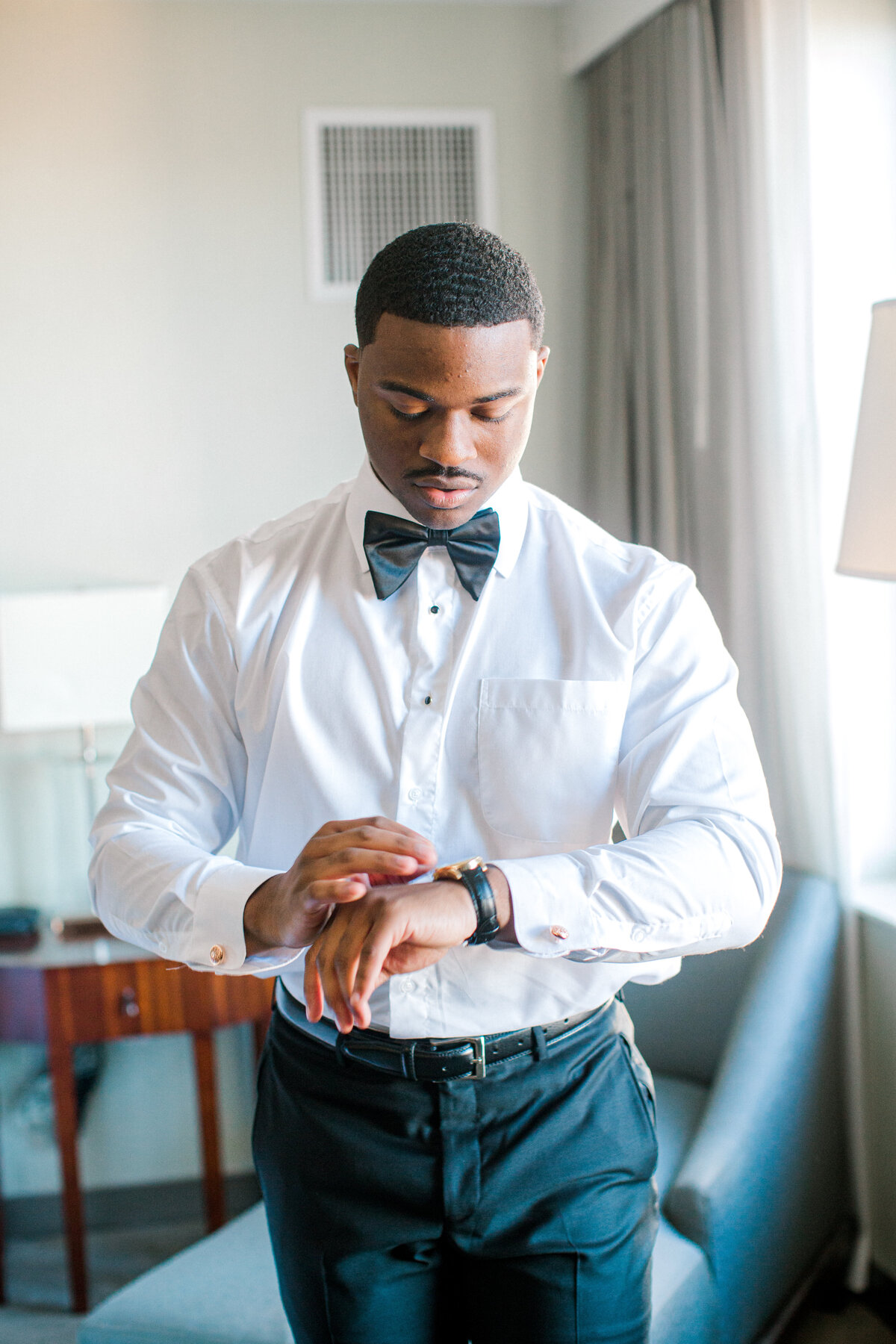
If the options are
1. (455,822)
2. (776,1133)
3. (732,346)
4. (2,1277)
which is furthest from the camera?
(2,1277)

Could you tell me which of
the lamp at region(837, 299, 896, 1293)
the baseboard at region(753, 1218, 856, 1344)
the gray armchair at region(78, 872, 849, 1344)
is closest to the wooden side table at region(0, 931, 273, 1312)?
the gray armchair at region(78, 872, 849, 1344)

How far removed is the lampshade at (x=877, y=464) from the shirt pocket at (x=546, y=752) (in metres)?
0.63

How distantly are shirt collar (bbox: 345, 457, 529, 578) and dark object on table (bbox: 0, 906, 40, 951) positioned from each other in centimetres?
180

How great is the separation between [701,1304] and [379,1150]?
1020mm

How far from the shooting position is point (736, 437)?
2.34 meters

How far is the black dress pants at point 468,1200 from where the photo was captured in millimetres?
1043

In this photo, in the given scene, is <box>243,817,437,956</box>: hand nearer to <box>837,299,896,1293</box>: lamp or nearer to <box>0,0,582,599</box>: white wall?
<box>837,299,896,1293</box>: lamp

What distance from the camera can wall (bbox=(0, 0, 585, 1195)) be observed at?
2.71 metres

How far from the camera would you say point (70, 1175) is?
250 cm

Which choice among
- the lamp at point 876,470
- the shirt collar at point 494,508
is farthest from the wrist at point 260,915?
the lamp at point 876,470

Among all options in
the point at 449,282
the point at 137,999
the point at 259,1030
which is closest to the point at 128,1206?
the point at 259,1030

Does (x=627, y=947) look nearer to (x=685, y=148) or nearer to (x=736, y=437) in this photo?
(x=736, y=437)

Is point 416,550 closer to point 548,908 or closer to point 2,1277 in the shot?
point 548,908

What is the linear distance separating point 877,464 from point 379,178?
1.79 meters
